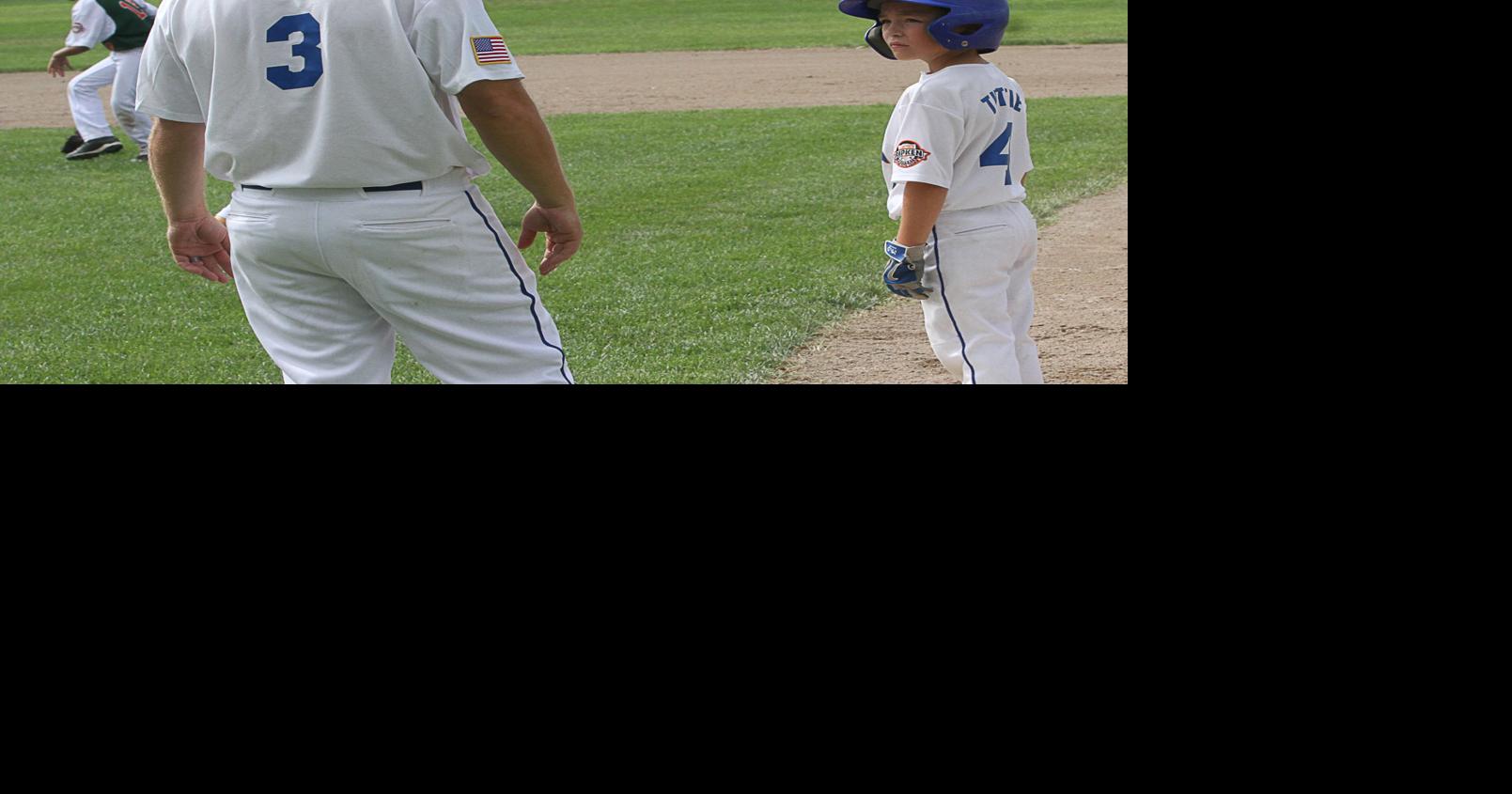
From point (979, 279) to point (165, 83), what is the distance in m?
1.76

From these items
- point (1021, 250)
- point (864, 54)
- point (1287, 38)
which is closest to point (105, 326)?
point (1021, 250)

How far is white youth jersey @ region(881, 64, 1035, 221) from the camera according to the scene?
311cm

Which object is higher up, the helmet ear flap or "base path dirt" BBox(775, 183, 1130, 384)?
the helmet ear flap

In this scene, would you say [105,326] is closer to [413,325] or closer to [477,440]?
[413,325]

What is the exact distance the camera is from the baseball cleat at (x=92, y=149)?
9.38 meters

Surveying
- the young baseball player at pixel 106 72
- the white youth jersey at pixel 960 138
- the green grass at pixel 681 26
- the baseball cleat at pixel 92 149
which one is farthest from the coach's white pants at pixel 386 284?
the green grass at pixel 681 26

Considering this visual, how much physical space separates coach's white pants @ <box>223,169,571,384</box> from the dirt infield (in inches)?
71.1

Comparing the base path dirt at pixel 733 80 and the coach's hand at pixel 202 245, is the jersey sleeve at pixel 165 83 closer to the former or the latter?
the coach's hand at pixel 202 245

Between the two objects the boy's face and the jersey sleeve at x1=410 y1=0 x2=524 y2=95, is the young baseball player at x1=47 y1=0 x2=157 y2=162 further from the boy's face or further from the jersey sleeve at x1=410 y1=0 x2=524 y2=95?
the jersey sleeve at x1=410 y1=0 x2=524 y2=95

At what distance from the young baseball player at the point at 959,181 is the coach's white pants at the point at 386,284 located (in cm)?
88

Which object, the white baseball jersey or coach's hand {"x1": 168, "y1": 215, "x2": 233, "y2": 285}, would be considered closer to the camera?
coach's hand {"x1": 168, "y1": 215, "x2": 233, "y2": 285}

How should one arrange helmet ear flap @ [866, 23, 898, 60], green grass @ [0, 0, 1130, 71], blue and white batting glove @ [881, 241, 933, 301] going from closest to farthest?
blue and white batting glove @ [881, 241, 933, 301] < helmet ear flap @ [866, 23, 898, 60] < green grass @ [0, 0, 1130, 71]

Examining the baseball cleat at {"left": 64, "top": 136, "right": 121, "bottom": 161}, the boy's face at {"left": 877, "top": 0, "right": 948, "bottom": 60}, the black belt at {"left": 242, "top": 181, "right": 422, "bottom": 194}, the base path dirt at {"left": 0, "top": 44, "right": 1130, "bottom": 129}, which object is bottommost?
the base path dirt at {"left": 0, "top": 44, "right": 1130, "bottom": 129}

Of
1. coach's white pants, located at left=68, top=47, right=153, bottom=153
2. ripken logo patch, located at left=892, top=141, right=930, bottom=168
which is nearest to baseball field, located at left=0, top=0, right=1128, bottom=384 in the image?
coach's white pants, located at left=68, top=47, right=153, bottom=153
